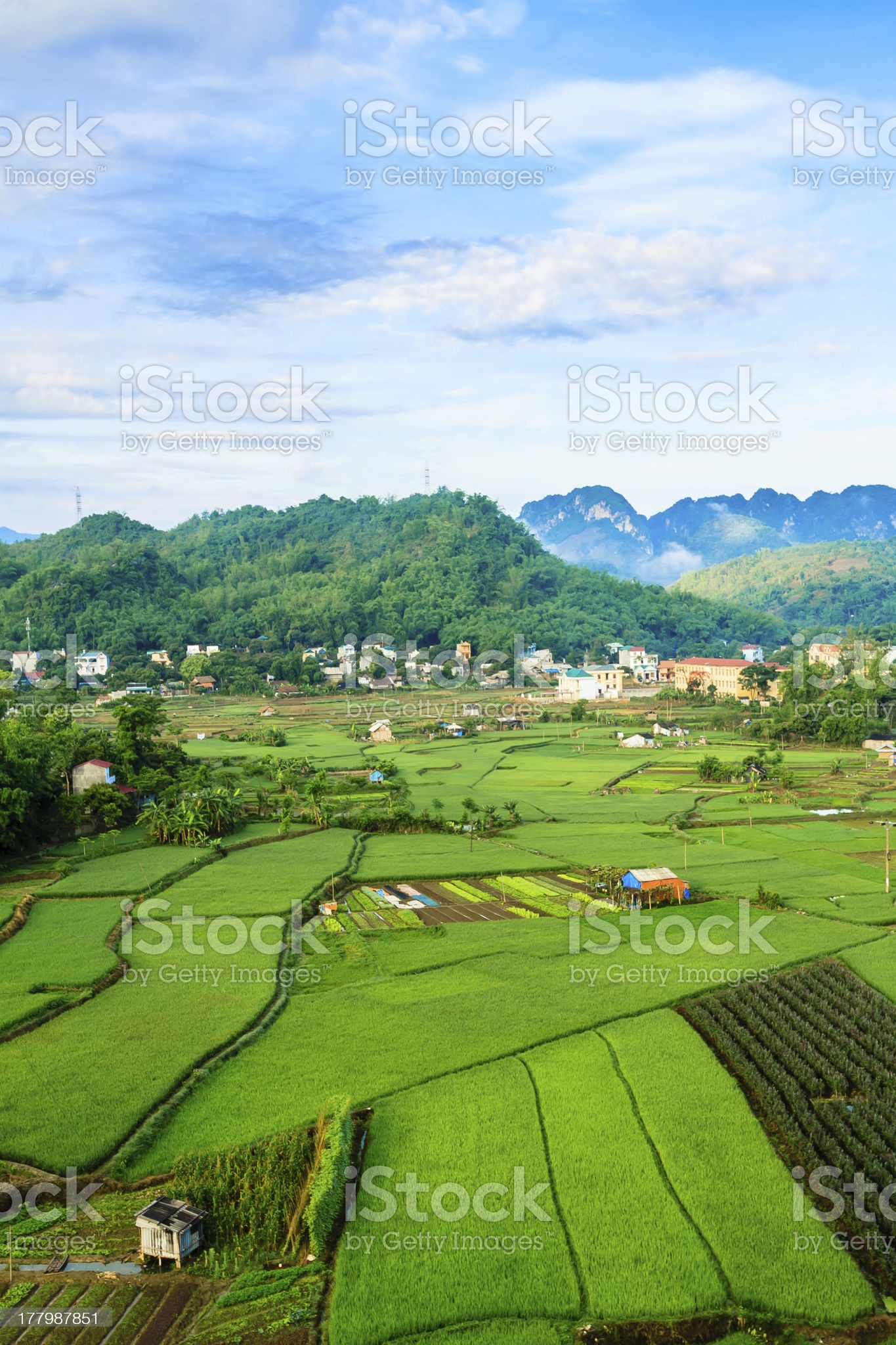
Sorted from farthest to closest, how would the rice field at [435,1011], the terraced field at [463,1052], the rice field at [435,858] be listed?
the rice field at [435,858] < the rice field at [435,1011] < the terraced field at [463,1052]

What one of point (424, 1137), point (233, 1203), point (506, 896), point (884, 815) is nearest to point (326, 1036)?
point (424, 1137)

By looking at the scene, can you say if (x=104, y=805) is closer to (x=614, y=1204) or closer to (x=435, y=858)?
(x=435, y=858)

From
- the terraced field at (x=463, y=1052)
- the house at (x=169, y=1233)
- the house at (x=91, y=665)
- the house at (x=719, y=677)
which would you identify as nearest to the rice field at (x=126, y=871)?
the terraced field at (x=463, y=1052)

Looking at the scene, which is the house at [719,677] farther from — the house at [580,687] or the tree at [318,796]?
the tree at [318,796]

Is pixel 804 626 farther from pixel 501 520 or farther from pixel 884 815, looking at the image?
pixel 884 815

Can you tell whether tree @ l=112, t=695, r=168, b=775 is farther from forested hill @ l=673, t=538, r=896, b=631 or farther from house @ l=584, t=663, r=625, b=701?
forested hill @ l=673, t=538, r=896, b=631

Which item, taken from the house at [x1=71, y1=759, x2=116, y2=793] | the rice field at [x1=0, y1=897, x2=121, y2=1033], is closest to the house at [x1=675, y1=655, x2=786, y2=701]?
the house at [x1=71, y1=759, x2=116, y2=793]
